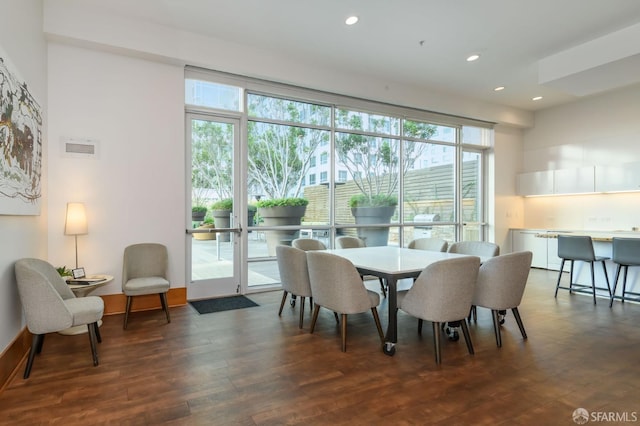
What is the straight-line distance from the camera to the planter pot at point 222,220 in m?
5.16

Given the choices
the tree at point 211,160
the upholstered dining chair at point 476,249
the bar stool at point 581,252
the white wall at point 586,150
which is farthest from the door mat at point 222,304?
the white wall at point 586,150

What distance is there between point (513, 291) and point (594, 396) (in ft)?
3.35

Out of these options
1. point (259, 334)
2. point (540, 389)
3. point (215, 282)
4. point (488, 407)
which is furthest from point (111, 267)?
point (540, 389)

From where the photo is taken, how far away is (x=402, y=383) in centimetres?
258

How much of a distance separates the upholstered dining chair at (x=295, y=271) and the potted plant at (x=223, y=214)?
1.54 m

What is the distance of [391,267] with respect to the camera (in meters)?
3.28

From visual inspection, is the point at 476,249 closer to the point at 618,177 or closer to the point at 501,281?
the point at 501,281

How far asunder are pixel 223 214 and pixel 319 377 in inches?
124

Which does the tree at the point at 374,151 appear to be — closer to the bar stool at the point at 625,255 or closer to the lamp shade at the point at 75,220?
the bar stool at the point at 625,255

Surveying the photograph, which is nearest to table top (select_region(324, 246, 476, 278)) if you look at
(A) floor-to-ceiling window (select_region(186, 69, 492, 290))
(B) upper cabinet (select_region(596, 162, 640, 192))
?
(A) floor-to-ceiling window (select_region(186, 69, 492, 290))

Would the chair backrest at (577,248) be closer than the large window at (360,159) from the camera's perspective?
Yes

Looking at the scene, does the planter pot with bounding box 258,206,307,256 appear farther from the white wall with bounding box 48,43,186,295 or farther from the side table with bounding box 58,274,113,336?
the side table with bounding box 58,274,113,336

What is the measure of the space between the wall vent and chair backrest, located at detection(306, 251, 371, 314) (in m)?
2.97

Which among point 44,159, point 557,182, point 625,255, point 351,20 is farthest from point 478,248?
point 44,159
